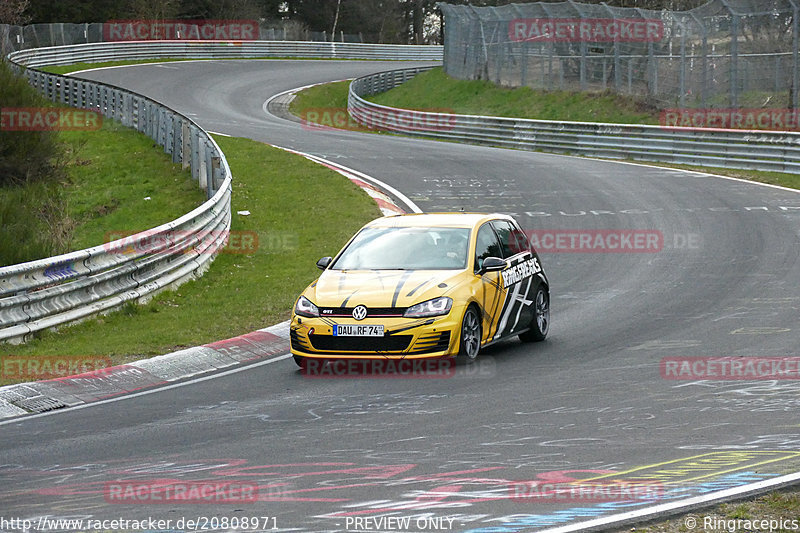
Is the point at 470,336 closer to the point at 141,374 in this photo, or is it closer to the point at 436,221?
the point at 436,221

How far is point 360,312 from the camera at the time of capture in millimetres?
10969

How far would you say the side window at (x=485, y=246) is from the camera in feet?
39.8

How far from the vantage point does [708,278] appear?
52.7 ft

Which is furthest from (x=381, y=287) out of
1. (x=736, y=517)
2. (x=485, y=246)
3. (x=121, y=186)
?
(x=121, y=186)

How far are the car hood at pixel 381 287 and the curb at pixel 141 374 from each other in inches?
51.5

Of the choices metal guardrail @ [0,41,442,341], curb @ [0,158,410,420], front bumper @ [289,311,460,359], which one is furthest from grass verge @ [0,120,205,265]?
front bumper @ [289,311,460,359]

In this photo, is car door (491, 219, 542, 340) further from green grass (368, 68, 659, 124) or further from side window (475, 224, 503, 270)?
green grass (368, 68, 659, 124)

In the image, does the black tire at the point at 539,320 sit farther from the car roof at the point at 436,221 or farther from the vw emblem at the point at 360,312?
the vw emblem at the point at 360,312

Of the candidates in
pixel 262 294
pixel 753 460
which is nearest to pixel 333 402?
pixel 753 460

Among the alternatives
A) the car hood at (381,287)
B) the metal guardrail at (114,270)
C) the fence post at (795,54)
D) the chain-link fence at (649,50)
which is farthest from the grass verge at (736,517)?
the chain-link fence at (649,50)

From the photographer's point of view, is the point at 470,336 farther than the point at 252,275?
No

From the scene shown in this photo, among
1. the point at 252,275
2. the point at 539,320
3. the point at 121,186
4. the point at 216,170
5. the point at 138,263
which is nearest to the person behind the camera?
the point at 539,320

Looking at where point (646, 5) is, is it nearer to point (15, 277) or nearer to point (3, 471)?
point (15, 277)

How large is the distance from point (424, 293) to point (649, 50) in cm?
2652
